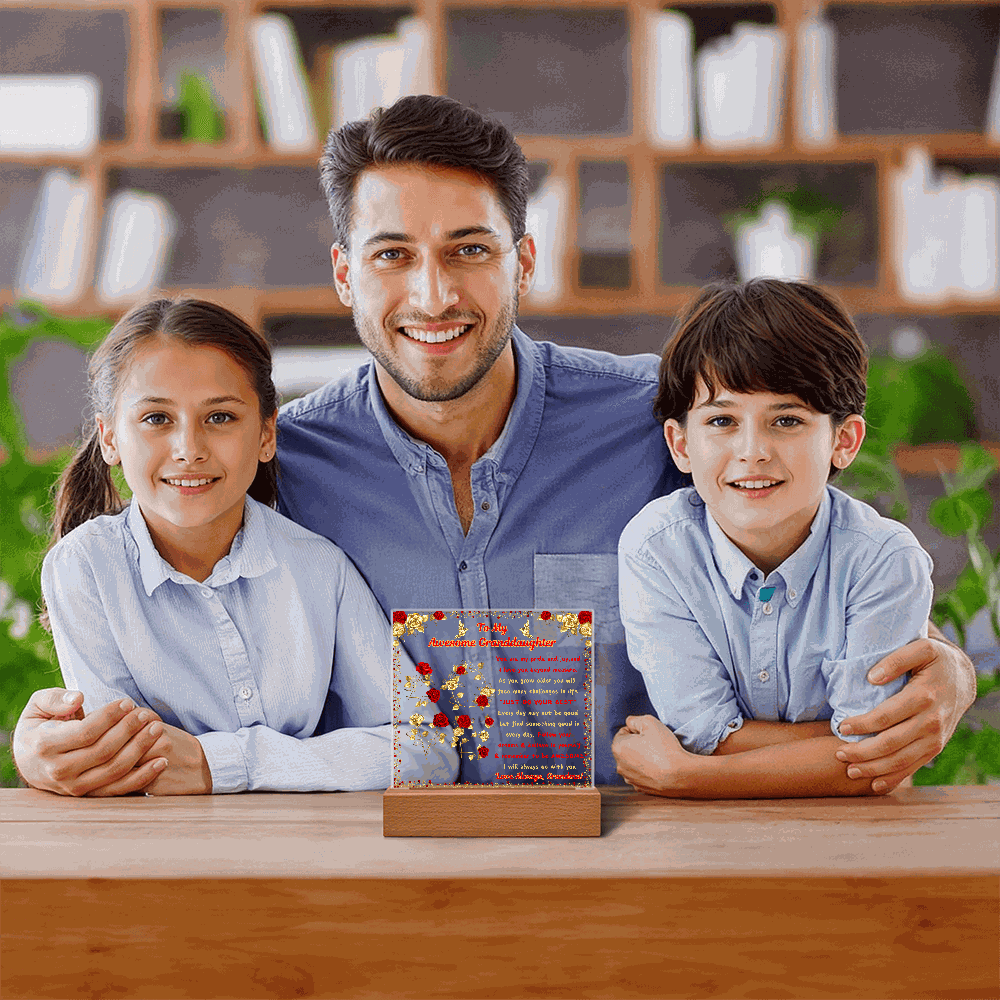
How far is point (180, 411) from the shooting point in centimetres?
145

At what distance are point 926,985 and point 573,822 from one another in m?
0.38

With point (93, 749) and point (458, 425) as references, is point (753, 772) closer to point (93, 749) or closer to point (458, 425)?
point (458, 425)

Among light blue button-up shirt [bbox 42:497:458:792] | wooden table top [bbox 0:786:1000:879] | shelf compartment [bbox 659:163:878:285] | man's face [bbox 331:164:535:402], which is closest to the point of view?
wooden table top [bbox 0:786:1000:879]

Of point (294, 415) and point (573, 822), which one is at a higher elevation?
point (294, 415)

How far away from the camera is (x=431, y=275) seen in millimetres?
1538

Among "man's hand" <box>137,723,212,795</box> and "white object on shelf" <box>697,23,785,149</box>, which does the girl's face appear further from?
"white object on shelf" <box>697,23,785,149</box>

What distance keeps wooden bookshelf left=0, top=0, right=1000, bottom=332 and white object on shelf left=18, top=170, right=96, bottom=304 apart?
0.04 m

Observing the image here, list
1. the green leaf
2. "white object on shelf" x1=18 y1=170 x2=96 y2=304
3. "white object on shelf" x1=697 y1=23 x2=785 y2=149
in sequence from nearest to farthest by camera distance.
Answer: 1. the green leaf
2. "white object on shelf" x1=697 y1=23 x2=785 y2=149
3. "white object on shelf" x1=18 y1=170 x2=96 y2=304

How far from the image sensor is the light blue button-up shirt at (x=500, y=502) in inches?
64.8

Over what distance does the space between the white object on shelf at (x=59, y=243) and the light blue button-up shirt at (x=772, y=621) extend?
8.02 ft

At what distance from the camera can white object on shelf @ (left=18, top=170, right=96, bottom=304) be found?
3252 millimetres

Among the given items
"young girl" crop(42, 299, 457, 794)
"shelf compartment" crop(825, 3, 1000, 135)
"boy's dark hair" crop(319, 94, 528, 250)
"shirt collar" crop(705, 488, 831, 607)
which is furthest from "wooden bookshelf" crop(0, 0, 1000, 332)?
"shirt collar" crop(705, 488, 831, 607)

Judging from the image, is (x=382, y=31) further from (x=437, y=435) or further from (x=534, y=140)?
(x=437, y=435)

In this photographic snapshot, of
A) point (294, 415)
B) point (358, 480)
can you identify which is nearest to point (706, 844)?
point (358, 480)
